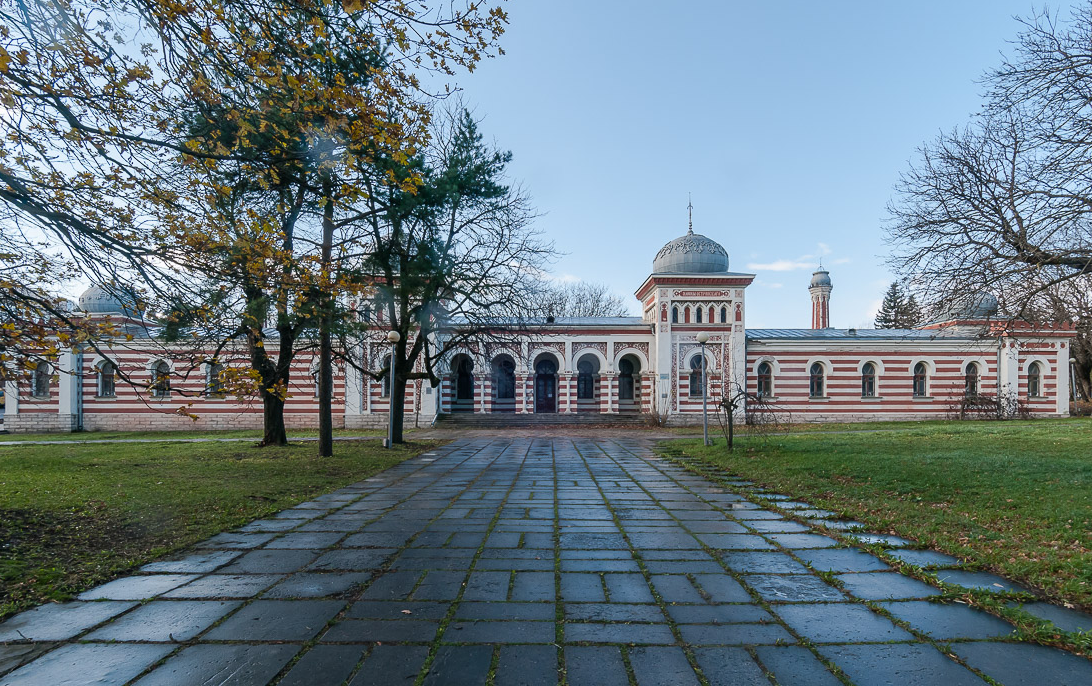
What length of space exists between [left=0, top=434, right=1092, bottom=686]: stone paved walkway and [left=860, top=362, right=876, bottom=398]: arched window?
2485 centimetres

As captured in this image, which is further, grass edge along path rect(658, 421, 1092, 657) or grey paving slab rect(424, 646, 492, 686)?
grass edge along path rect(658, 421, 1092, 657)

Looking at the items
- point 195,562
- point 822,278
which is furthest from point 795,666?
point 822,278

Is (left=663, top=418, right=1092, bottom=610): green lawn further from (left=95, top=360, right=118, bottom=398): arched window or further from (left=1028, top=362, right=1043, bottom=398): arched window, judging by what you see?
(left=95, top=360, right=118, bottom=398): arched window

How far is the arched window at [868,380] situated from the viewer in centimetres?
2753

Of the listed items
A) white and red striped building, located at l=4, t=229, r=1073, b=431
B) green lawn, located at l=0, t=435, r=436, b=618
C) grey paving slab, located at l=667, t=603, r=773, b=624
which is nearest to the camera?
grey paving slab, located at l=667, t=603, r=773, b=624

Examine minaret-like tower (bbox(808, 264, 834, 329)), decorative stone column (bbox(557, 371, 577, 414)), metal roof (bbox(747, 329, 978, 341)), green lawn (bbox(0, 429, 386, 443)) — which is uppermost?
minaret-like tower (bbox(808, 264, 834, 329))

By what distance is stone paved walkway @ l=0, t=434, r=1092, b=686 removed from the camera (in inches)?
110

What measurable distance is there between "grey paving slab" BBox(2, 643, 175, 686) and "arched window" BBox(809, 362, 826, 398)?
28.6m

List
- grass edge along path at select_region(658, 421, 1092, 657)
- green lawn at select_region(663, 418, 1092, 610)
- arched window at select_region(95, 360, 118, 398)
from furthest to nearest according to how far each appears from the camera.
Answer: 1. arched window at select_region(95, 360, 118, 398)
2. green lawn at select_region(663, 418, 1092, 610)
3. grass edge along path at select_region(658, 421, 1092, 657)

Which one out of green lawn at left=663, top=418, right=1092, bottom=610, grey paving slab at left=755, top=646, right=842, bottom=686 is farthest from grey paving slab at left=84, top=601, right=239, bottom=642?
green lawn at left=663, top=418, right=1092, bottom=610

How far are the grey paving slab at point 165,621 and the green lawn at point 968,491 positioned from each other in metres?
5.25

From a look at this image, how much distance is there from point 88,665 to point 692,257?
26.0 metres

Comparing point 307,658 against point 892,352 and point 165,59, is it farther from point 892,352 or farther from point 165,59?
point 892,352

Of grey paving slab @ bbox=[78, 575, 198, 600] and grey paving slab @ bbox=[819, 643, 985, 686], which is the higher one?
grey paving slab @ bbox=[819, 643, 985, 686]
